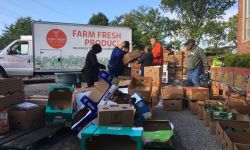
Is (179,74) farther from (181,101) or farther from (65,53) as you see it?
(181,101)

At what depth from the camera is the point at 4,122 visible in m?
6.42

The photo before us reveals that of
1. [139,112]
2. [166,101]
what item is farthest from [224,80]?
[139,112]

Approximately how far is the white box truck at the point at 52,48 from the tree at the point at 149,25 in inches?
1291

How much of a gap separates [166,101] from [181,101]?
0.40 metres

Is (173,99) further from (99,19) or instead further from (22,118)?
(99,19)

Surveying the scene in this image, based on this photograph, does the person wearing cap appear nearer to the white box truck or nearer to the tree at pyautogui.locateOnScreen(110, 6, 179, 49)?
the white box truck

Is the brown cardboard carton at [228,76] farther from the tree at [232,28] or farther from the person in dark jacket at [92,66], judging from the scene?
the tree at [232,28]

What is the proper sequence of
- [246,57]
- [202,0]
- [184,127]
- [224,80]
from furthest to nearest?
[202,0] → [246,57] → [224,80] → [184,127]

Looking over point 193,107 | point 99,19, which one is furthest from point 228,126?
point 99,19

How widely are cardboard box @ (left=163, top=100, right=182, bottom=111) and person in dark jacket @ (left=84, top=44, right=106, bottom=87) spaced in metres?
1.96

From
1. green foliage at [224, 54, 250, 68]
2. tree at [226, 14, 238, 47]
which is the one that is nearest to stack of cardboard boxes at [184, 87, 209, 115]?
green foliage at [224, 54, 250, 68]

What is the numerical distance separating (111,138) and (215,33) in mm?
55258

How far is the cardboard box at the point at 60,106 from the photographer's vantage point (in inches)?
263

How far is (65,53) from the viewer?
18.6m
